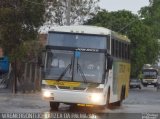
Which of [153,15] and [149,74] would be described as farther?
[153,15]

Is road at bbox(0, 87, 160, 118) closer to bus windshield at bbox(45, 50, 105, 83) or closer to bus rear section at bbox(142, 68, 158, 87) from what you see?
bus windshield at bbox(45, 50, 105, 83)

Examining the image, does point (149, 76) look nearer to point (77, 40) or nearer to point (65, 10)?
point (65, 10)

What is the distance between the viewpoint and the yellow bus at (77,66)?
79.8 ft

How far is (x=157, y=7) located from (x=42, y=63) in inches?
3377

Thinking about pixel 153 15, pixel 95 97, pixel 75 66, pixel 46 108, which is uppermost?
pixel 153 15

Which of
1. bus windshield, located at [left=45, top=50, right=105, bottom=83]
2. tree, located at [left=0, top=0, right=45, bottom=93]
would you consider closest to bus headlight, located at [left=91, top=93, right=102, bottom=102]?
bus windshield, located at [left=45, top=50, right=105, bottom=83]

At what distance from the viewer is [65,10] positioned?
5522 centimetres

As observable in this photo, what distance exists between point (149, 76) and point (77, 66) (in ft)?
257

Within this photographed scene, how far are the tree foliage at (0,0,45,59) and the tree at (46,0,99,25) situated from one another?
3.37m

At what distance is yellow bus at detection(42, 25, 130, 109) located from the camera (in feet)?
79.8

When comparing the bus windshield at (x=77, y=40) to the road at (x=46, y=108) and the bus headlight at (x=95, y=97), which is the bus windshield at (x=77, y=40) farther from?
the road at (x=46, y=108)

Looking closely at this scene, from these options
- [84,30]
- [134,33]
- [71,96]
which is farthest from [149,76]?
[71,96]

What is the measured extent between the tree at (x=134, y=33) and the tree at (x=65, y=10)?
18444 millimetres

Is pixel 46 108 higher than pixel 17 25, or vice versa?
pixel 17 25
